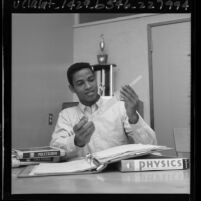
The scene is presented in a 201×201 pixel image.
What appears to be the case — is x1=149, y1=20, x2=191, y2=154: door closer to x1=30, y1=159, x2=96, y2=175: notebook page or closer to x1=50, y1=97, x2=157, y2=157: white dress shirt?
x1=50, y1=97, x2=157, y2=157: white dress shirt

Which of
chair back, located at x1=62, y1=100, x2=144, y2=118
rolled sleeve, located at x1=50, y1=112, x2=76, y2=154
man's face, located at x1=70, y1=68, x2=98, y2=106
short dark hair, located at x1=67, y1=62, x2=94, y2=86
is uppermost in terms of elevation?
short dark hair, located at x1=67, y1=62, x2=94, y2=86

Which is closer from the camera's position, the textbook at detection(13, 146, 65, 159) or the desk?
the desk

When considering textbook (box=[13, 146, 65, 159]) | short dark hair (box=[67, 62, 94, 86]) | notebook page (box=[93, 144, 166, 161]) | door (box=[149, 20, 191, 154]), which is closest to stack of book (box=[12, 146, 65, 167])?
textbook (box=[13, 146, 65, 159])

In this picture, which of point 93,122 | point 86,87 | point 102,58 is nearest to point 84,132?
point 93,122

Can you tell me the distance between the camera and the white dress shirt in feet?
3.68

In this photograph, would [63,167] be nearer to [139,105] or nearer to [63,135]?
[63,135]

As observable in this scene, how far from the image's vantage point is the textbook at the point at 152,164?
1.09 m

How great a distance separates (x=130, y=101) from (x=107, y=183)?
0.90 ft

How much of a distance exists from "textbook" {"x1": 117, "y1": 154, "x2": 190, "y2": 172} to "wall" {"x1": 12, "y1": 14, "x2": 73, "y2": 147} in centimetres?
27

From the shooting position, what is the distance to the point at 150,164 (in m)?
1.09

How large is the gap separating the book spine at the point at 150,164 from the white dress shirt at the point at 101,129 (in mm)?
68

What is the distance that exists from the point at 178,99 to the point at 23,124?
50cm
